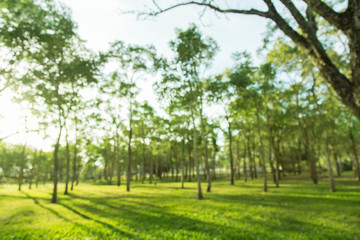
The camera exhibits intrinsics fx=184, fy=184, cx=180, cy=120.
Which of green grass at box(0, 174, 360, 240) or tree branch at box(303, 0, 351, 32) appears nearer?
tree branch at box(303, 0, 351, 32)

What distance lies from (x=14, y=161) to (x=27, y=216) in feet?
279

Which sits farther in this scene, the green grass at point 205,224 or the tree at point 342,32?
the green grass at point 205,224

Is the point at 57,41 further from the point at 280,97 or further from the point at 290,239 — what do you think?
the point at 280,97

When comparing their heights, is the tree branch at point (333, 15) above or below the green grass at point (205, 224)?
above

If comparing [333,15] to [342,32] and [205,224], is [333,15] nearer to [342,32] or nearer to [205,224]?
[342,32]

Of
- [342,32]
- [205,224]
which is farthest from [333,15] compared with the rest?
[205,224]

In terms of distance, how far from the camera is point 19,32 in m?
14.6

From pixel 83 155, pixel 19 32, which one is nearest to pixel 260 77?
pixel 19 32

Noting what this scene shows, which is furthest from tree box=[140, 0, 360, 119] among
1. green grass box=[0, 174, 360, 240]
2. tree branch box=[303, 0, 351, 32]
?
green grass box=[0, 174, 360, 240]

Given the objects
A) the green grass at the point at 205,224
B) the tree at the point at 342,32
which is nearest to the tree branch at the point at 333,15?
the tree at the point at 342,32

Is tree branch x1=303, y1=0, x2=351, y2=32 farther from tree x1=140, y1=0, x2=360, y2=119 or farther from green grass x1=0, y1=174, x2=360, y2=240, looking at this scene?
green grass x1=0, y1=174, x2=360, y2=240

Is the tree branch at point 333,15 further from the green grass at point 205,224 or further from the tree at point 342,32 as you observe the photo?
the green grass at point 205,224

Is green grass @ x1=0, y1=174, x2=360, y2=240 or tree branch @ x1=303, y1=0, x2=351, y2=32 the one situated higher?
tree branch @ x1=303, y1=0, x2=351, y2=32

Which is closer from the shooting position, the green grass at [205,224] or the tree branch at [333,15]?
the tree branch at [333,15]
